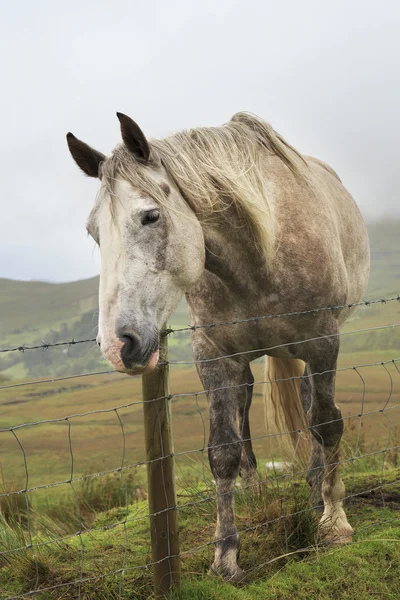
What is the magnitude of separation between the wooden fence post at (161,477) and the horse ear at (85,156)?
94 cm

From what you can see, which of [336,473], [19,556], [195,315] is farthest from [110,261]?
[336,473]

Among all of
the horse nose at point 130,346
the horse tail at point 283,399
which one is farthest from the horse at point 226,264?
the horse tail at point 283,399

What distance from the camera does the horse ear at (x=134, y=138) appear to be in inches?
109

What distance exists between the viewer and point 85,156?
10.0 feet

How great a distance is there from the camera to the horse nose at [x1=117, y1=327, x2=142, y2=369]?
257cm

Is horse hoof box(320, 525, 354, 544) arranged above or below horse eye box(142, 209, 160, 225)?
below

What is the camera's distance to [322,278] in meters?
3.71

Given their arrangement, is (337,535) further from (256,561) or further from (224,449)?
(224,449)

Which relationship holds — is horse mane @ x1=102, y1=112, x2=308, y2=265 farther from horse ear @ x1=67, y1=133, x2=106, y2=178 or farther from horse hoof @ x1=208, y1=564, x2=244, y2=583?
horse hoof @ x1=208, y1=564, x2=244, y2=583

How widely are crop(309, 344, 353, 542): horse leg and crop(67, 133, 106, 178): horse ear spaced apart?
1823 mm

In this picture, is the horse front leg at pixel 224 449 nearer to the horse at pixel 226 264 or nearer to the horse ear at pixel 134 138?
the horse at pixel 226 264

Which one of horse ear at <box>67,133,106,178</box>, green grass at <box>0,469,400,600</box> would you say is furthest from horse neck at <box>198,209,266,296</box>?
green grass at <box>0,469,400,600</box>

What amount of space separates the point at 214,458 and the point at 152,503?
781mm

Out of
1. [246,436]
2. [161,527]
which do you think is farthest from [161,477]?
[246,436]
